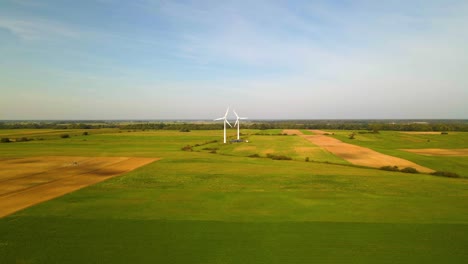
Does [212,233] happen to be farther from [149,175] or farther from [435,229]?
[149,175]

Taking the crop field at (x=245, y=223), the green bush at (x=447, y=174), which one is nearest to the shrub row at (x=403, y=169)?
the green bush at (x=447, y=174)

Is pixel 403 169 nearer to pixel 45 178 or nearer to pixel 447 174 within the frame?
pixel 447 174

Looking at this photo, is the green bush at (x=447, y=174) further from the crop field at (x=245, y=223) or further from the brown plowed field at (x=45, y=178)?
the brown plowed field at (x=45, y=178)

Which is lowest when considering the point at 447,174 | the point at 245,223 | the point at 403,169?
the point at 447,174

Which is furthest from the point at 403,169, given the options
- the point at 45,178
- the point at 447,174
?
the point at 45,178

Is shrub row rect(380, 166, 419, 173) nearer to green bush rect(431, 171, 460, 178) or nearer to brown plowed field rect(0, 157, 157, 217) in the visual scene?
green bush rect(431, 171, 460, 178)

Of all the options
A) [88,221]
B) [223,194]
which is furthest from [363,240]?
[88,221]

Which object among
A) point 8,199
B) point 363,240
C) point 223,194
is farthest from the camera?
point 223,194

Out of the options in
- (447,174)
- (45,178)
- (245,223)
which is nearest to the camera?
(245,223)
